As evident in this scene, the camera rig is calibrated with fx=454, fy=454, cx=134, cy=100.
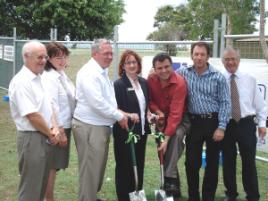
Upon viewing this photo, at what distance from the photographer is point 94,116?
495 cm

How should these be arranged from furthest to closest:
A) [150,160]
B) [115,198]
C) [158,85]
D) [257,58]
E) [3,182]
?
[150,160] < [257,58] < [3,182] < [115,198] < [158,85]

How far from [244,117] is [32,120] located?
8.25ft

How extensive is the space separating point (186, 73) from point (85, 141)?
1426 mm

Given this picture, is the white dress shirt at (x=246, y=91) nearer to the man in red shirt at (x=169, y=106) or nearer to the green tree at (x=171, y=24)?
the man in red shirt at (x=169, y=106)

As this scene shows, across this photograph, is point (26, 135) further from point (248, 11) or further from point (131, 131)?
point (248, 11)

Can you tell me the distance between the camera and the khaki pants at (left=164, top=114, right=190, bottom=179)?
527 centimetres

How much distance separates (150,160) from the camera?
25.7 ft

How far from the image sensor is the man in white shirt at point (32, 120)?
13.4 ft

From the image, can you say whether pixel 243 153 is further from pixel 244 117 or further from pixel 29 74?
pixel 29 74

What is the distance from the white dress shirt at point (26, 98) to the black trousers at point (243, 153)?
2.25 meters

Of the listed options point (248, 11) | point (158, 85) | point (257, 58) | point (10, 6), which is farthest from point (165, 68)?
point (10, 6)

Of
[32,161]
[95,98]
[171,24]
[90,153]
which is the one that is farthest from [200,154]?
[171,24]

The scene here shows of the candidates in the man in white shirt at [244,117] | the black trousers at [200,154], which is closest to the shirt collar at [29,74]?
the black trousers at [200,154]

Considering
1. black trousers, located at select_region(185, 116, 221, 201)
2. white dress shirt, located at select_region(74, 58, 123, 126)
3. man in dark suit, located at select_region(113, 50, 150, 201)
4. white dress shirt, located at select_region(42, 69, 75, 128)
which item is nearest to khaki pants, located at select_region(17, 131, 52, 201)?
white dress shirt, located at select_region(42, 69, 75, 128)
